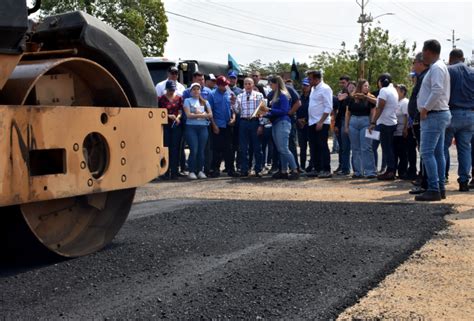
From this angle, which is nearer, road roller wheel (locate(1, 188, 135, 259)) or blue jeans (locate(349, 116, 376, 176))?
road roller wheel (locate(1, 188, 135, 259))

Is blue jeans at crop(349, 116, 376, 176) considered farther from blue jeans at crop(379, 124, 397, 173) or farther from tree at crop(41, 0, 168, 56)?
tree at crop(41, 0, 168, 56)

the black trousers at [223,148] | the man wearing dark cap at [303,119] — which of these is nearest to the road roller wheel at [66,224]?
the black trousers at [223,148]

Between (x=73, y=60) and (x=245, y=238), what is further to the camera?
(x=245, y=238)

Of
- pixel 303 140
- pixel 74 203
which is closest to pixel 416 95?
pixel 303 140

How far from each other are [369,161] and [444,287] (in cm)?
774

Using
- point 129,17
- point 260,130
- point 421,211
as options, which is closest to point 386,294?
point 421,211

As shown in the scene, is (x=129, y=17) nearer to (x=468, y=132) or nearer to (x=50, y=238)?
(x=468, y=132)

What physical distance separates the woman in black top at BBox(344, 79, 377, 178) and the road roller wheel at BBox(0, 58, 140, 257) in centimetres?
710

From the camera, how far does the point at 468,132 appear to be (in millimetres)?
9812

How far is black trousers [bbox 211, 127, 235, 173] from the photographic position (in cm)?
1350

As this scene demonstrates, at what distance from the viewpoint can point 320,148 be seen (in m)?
12.8

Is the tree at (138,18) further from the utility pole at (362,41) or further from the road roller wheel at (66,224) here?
the road roller wheel at (66,224)

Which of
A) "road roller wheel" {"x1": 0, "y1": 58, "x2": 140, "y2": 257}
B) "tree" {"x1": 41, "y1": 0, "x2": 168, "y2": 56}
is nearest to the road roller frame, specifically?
"road roller wheel" {"x1": 0, "y1": 58, "x2": 140, "y2": 257}

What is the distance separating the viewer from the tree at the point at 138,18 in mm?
47531
